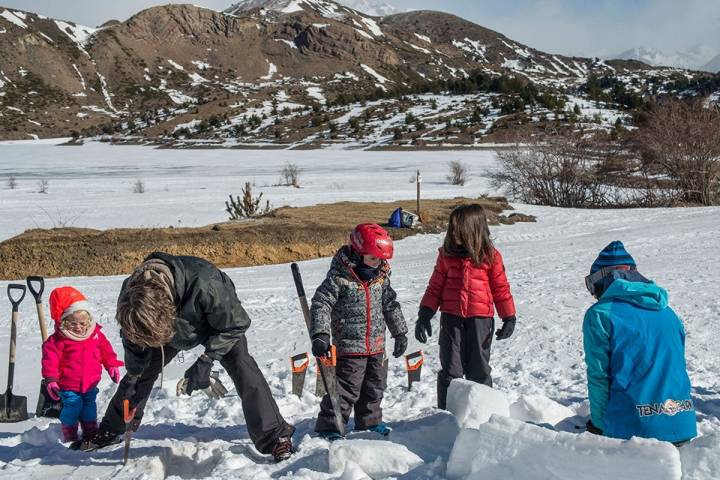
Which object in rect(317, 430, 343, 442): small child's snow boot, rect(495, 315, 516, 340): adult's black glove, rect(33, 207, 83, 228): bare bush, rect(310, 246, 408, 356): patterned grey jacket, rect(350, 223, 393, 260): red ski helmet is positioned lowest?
rect(317, 430, 343, 442): small child's snow boot

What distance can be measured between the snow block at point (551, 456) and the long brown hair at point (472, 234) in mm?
1474

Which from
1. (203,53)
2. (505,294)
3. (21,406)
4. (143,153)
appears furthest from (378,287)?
(203,53)

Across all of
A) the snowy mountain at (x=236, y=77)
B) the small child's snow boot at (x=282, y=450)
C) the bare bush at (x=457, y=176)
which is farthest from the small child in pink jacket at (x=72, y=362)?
the snowy mountain at (x=236, y=77)

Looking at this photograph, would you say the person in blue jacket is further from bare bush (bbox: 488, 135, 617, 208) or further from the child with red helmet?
bare bush (bbox: 488, 135, 617, 208)

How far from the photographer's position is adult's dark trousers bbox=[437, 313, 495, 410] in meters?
4.54

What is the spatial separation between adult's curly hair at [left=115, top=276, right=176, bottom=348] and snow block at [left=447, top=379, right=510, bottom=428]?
173 cm

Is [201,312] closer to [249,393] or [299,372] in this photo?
[249,393]

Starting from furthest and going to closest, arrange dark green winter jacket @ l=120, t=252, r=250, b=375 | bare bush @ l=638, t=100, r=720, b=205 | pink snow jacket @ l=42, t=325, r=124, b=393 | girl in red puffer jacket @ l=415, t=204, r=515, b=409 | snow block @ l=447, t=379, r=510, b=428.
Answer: bare bush @ l=638, t=100, r=720, b=205
girl in red puffer jacket @ l=415, t=204, r=515, b=409
pink snow jacket @ l=42, t=325, r=124, b=393
snow block @ l=447, t=379, r=510, b=428
dark green winter jacket @ l=120, t=252, r=250, b=375

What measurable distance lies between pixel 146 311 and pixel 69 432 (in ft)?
5.18

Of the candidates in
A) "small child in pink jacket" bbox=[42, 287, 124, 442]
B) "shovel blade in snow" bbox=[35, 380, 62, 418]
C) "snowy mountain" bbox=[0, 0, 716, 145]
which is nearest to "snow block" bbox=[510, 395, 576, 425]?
"small child in pink jacket" bbox=[42, 287, 124, 442]

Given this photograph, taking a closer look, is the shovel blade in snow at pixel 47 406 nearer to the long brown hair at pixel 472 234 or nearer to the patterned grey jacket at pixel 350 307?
the patterned grey jacket at pixel 350 307

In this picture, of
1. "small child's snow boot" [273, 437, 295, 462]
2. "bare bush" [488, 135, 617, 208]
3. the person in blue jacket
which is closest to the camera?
the person in blue jacket

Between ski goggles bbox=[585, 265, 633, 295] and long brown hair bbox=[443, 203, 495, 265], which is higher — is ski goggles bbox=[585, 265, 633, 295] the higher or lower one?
the lower one

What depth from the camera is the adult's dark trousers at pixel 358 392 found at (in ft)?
13.9
